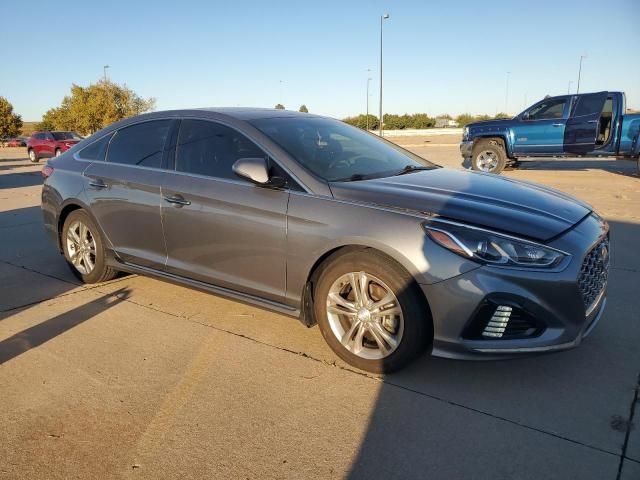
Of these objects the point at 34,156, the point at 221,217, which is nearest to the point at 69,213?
the point at 221,217

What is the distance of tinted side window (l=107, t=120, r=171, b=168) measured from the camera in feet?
13.8

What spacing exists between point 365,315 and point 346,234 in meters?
0.51

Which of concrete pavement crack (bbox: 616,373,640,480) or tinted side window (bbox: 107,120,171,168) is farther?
tinted side window (bbox: 107,120,171,168)

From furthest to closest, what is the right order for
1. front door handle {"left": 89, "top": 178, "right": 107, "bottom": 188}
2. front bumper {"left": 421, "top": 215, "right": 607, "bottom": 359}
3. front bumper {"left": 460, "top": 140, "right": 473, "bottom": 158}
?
front bumper {"left": 460, "top": 140, "right": 473, "bottom": 158} < front door handle {"left": 89, "top": 178, "right": 107, "bottom": 188} < front bumper {"left": 421, "top": 215, "right": 607, "bottom": 359}

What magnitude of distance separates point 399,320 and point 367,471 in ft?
3.16

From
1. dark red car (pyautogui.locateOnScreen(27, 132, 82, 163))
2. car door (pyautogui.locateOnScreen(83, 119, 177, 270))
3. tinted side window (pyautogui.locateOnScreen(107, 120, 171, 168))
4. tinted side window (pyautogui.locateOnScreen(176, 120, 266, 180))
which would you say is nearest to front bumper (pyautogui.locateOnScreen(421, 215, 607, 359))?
tinted side window (pyautogui.locateOnScreen(176, 120, 266, 180))

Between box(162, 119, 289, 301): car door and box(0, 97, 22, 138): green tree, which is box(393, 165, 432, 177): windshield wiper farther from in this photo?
box(0, 97, 22, 138): green tree

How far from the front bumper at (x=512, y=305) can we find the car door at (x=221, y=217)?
1136 millimetres

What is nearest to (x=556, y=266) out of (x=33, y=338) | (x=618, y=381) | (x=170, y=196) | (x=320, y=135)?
(x=618, y=381)

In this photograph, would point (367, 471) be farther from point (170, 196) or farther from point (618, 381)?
point (170, 196)

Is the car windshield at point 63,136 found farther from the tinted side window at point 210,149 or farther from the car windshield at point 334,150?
the car windshield at point 334,150

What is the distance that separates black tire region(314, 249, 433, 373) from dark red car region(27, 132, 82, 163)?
79.7 ft

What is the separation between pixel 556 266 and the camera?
8.89 ft

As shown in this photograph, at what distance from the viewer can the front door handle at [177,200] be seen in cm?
A: 383
